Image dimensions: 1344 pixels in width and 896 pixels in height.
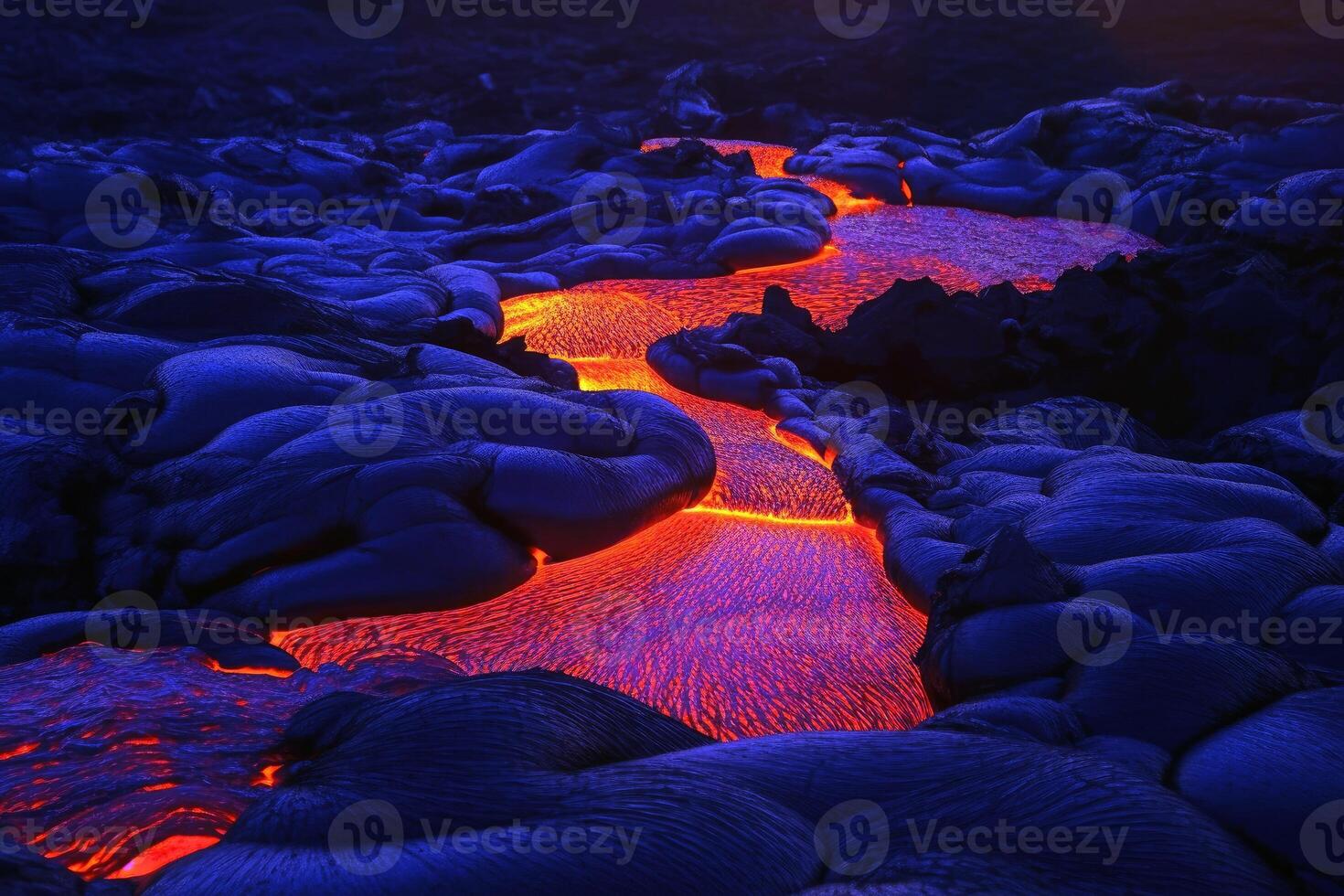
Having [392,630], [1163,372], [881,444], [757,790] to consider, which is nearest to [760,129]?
[1163,372]

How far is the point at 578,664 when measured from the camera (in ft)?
11.8

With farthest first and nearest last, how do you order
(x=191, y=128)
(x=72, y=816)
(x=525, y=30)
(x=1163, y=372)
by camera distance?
(x=525, y=30)
(x=191, y=128)
(x=1163, y=372)
(x=72, y=816)

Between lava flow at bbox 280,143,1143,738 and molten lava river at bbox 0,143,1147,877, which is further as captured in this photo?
lava flow at bbox 280,143,1143,738

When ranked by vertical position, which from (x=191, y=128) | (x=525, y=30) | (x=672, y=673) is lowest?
(x=672, y=673)

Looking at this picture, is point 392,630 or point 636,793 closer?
point 636,793

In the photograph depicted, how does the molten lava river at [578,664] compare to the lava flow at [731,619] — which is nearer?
the molten lava river at [578,664]

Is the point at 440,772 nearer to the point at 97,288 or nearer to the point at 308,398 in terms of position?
the point at 308,398

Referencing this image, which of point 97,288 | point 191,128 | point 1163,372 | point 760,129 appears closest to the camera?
point 97,288

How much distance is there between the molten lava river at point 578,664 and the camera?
8.53 ft

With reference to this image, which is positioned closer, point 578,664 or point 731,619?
point 578,664

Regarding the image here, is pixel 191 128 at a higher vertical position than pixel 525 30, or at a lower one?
lower

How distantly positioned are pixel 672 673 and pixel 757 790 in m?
1.30

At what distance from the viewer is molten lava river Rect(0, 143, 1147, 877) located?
2600 mm

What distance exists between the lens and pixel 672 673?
3531 millimetres
